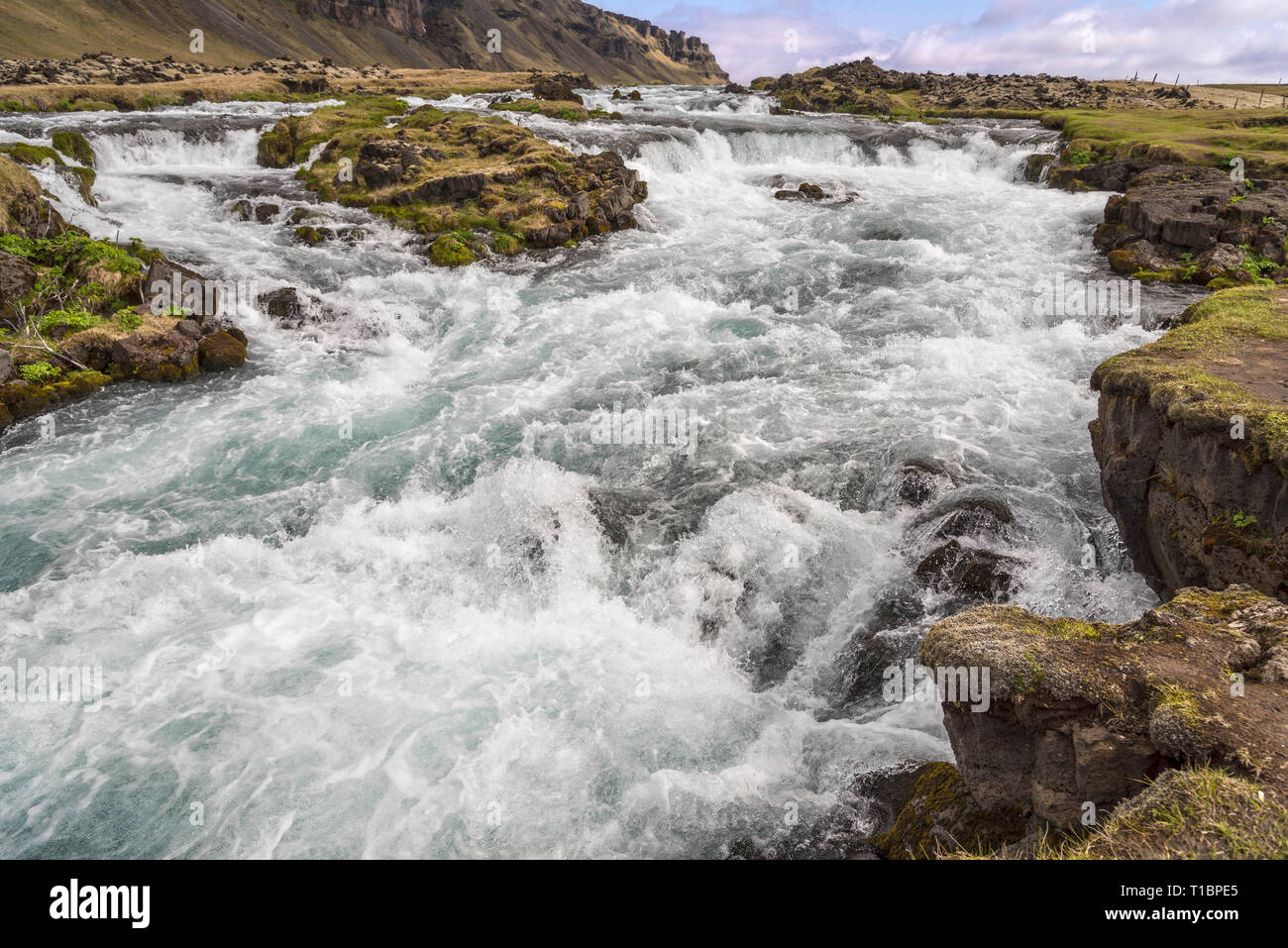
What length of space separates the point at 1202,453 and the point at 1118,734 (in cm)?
553

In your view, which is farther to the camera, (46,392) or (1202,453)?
(46,392)

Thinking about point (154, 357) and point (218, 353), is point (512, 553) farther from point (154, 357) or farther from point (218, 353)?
point (154, 357)

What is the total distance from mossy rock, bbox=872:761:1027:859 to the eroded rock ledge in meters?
0.01

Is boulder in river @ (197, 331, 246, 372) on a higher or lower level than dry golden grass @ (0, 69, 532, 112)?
lower

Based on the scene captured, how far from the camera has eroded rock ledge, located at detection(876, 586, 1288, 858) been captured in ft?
15.1

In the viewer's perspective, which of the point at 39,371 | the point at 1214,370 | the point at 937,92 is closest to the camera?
the point at 1214,370

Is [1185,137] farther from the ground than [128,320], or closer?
farther from the ground

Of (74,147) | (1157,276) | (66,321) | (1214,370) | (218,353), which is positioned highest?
(74,147)

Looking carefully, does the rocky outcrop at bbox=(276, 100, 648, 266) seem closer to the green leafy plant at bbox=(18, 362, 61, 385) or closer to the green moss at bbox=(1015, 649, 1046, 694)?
the green leafy plant at bbox=(18, 362, 61, 385)

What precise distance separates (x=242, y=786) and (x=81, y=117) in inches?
2344

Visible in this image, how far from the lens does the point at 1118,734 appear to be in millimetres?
5449

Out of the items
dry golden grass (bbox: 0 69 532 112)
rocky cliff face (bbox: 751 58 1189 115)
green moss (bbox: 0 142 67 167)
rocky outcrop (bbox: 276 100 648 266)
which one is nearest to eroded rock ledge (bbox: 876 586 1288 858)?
rocky outcrop (bbox: 276 100 648 266)

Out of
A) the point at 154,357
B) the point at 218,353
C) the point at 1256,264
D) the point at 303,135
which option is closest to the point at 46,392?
the point at 154,357

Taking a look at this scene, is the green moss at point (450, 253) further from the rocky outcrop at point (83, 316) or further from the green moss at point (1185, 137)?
the green moss at point (1185, 137)
